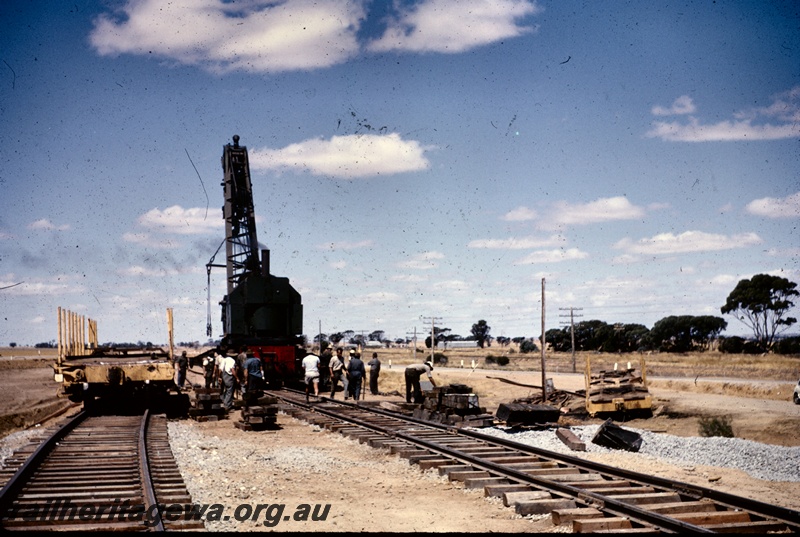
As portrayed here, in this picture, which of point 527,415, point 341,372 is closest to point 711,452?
point 527,415

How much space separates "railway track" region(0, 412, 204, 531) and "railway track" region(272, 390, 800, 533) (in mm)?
3601

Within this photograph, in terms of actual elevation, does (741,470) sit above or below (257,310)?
below

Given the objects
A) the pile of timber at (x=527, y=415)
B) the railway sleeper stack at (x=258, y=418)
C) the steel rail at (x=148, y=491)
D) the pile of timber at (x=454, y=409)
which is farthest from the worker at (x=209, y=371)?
the steel rail at (x=148, y=491)

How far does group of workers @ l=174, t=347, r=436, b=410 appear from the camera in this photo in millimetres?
19719

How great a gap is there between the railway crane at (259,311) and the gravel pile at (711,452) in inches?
644

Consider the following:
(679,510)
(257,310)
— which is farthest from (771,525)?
(257,310)

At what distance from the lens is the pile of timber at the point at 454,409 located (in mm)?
16656

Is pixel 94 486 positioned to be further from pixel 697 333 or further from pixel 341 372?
pixel 697 333

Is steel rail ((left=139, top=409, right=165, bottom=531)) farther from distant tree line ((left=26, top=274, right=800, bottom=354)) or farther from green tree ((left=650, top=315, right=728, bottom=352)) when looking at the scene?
green tree ((left=650, top=315, right=728, bottom=352))

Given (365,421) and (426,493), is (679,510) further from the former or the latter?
(365,421)

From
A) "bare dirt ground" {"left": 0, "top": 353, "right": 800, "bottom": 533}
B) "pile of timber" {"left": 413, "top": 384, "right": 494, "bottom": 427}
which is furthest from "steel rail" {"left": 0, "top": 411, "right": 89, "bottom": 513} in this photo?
"pile of timber" {"left": 413, "top": 384, "right": 494, "bottom": 427}

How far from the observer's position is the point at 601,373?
2266 cm

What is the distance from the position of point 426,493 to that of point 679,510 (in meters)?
3.00

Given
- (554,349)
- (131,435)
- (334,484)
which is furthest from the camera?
Answer: (554,349)
